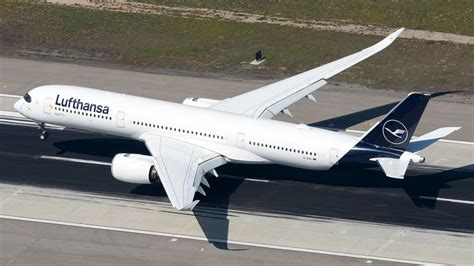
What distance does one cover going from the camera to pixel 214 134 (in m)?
66.1

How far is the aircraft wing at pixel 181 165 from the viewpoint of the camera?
5809 cm

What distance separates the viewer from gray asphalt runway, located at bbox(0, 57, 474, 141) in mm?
77188

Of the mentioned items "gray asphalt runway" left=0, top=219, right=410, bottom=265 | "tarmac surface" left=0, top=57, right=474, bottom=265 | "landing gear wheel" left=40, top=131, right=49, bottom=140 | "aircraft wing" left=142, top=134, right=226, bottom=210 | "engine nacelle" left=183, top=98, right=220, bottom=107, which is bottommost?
"gray asphalt runway" left=0, top=219, right=410, bottom=265

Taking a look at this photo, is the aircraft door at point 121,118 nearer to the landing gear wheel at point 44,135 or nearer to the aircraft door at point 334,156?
the landing gear wheel at point 44,135

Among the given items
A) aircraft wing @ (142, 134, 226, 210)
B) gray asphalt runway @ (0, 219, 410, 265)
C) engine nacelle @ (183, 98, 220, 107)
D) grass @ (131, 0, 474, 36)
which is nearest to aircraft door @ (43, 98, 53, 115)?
aircraft wing @ (142, 134, 226, 210)

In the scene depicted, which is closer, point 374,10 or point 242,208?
point 242,208

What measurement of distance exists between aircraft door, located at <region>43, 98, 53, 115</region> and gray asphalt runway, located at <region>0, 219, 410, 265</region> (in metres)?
12.0

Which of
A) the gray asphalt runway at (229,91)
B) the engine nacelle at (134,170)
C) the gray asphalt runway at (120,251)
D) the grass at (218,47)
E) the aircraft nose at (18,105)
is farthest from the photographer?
the grass at (218,47)

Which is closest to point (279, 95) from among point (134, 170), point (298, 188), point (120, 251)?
point (298, 188)

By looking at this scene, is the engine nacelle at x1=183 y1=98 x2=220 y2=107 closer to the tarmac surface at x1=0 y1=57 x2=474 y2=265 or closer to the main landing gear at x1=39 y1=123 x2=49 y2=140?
the tarmac surface at x1=0 y1=57 x2=474 y2=265

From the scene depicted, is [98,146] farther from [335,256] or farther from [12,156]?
[335,256]

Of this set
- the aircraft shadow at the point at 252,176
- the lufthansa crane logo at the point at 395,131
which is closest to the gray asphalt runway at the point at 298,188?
the aircraft shadow at the point at 252,176

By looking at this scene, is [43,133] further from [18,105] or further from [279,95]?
[279,95]

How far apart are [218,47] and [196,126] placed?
25766mm
